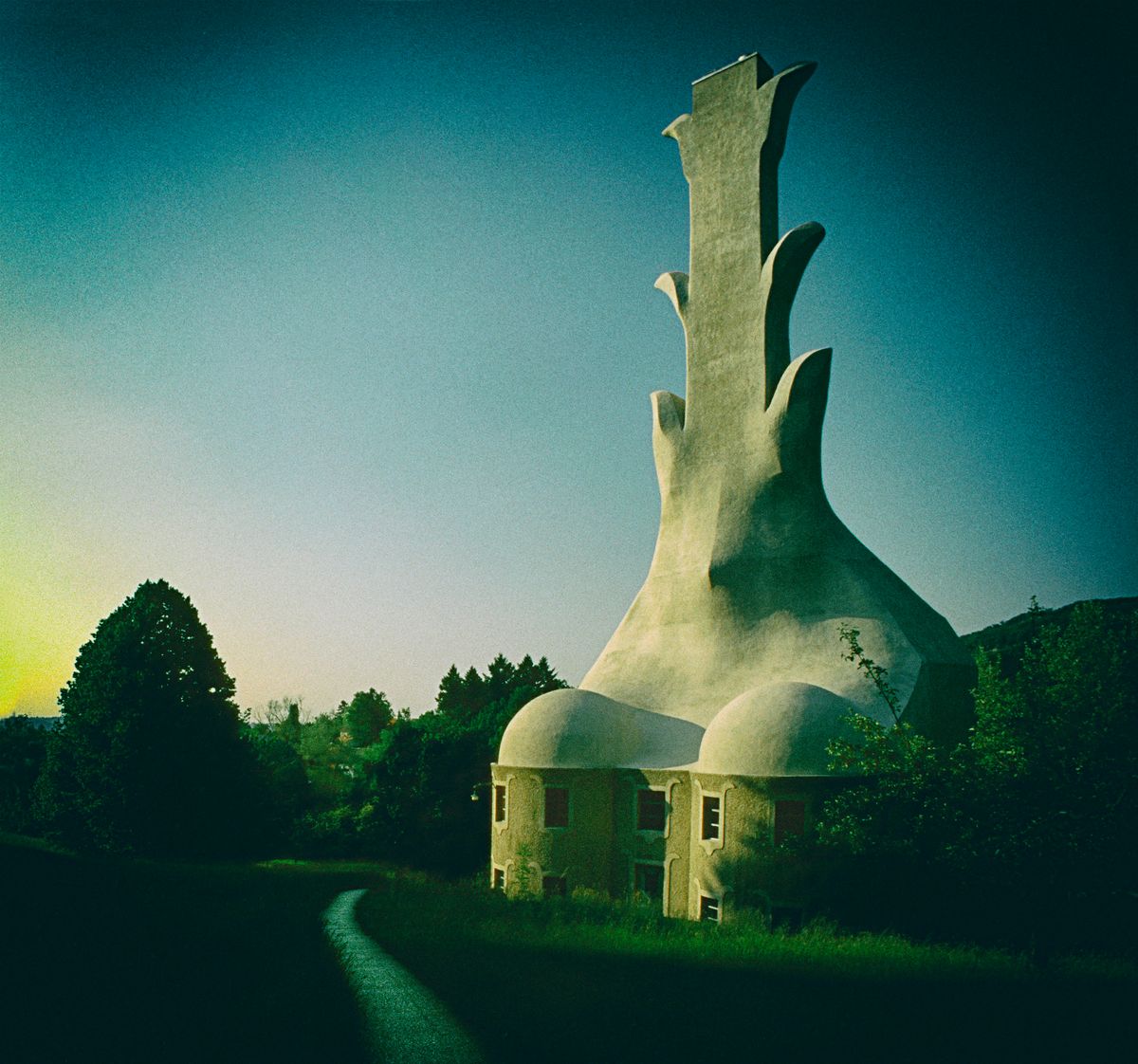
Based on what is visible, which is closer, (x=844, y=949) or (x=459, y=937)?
(x=459, y=937)

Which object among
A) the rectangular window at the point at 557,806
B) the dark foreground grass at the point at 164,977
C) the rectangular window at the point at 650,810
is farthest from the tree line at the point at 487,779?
the dark foreground grass at the point at 164,977

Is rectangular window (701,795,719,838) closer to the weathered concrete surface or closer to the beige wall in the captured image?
the beige wall

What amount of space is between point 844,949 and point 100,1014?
432 inches

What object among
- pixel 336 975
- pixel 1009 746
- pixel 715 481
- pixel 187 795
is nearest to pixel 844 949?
pixel 1009 746

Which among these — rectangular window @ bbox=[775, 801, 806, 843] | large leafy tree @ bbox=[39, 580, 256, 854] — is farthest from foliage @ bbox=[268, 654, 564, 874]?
rectangular window @ bbox=[775, 801, 806, 843]

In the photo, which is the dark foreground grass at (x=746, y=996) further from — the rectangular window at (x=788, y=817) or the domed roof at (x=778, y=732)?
the domed roof at (x=778, y=732)

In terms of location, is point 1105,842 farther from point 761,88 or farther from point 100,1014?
point 761,88

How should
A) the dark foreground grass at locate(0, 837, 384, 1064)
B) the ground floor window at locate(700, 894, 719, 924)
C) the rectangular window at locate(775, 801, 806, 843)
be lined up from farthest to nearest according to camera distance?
the ground floor window at locate(700, 894, 719, 924) → the rectangular window at locate(775, 801, 806, 843) → the dark foreground grass at locate(0, 837, 384, 1064)

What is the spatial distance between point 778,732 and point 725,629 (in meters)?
6.30

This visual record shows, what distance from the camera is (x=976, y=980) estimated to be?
1284 cm

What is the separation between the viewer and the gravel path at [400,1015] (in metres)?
8.98

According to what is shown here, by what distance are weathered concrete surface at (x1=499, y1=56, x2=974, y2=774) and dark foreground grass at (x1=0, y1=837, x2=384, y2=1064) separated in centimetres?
956

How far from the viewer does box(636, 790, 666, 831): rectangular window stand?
2506cm

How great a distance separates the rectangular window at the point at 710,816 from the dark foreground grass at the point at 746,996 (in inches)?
222
